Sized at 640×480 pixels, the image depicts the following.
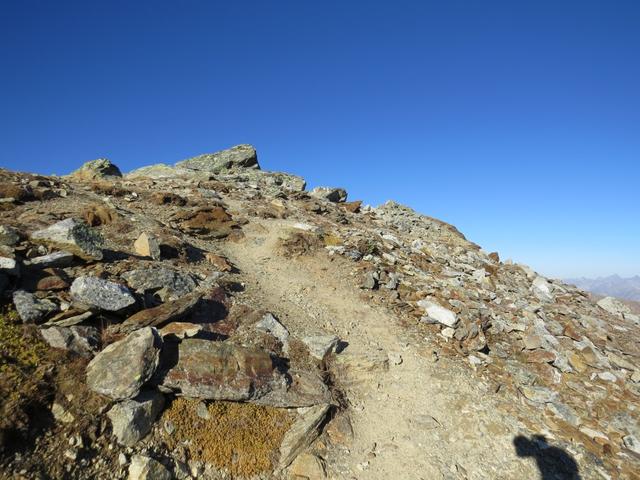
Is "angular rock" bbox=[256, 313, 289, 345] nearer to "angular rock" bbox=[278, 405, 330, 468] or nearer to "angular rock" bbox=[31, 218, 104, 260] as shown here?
"angular rock" bbox=[278, 405, 330, 468]

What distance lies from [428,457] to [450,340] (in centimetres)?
570

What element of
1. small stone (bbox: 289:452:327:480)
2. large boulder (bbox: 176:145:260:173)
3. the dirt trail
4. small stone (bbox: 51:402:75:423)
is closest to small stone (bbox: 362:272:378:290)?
the dirt trail

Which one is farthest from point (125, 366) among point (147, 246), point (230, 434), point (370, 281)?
point (370, 281)

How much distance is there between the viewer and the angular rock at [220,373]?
328 inches

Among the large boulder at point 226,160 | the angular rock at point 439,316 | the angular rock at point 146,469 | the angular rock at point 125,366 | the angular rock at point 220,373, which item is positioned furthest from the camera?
the large boulder at point 226,160

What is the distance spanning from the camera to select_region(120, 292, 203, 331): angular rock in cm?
922

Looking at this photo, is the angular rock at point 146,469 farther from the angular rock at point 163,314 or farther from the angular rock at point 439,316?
the angular rock at point 439,316

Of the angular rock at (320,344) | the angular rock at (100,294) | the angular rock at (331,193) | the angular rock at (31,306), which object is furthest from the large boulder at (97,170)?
the angular rock at (320,344)

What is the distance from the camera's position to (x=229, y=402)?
8680 millimetres

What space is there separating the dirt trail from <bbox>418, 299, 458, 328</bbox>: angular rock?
58.5 inches

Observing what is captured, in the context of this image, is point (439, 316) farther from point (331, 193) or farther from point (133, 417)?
point (331, 193)

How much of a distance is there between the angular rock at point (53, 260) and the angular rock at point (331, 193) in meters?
31.2

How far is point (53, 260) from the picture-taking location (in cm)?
1045

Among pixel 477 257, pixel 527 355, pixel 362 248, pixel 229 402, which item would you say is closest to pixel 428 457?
pixel 229 402
